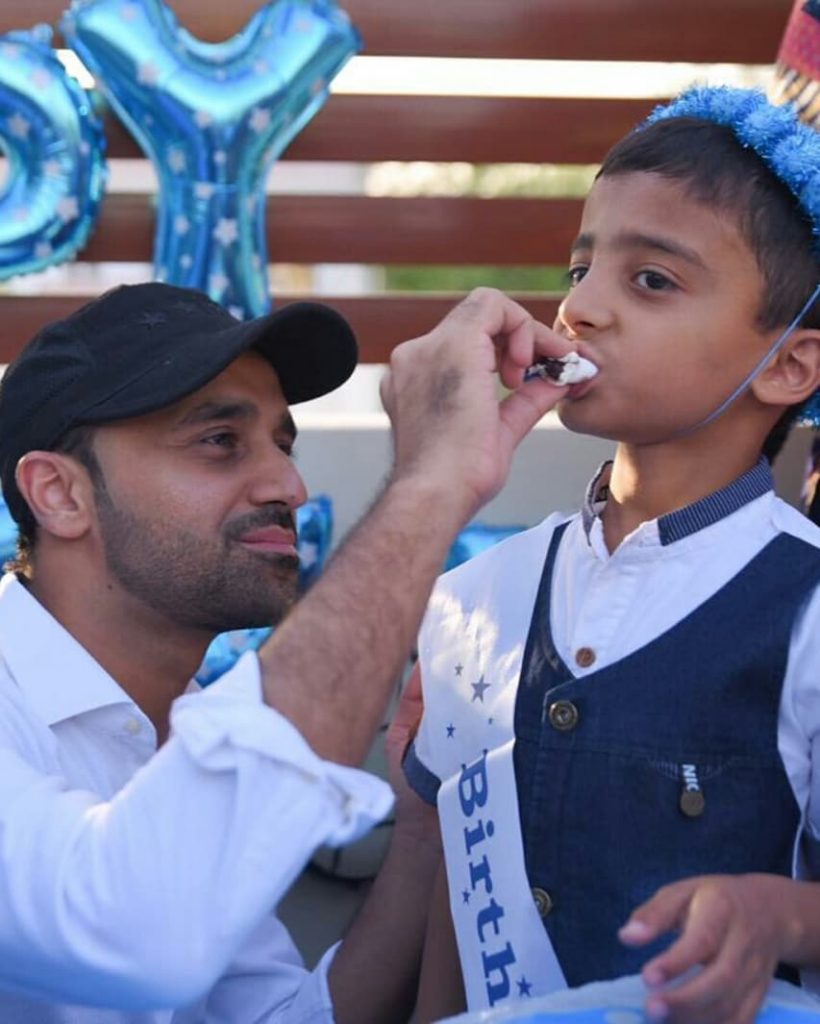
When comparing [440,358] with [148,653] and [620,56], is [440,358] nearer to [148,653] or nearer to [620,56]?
[148,653]

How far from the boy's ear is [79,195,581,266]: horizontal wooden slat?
7.07ft

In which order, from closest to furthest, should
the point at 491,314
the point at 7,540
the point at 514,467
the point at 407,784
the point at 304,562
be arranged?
the point at 491,314
the point at 407,784
the point at 7,540
the point at 304,562
the point at 514,467

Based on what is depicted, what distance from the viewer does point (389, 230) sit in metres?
3.89

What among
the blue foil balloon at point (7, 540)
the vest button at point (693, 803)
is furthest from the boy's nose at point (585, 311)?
the blue foil balloon at point (7, 540)

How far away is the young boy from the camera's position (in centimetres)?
166

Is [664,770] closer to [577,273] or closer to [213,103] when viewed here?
[577,273]

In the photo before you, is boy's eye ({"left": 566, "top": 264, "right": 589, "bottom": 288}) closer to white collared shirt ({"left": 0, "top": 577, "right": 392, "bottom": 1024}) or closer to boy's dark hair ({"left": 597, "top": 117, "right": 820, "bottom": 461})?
boy's dark hair ({"left": 597, "top": 117, "right": 820, "bottom": 461})

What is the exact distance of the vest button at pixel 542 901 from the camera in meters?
1.73

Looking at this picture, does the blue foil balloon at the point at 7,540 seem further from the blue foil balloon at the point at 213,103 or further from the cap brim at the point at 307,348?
the cap brim at the point at 307,348

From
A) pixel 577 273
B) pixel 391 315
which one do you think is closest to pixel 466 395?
pixel 577 273

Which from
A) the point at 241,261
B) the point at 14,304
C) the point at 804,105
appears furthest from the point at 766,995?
the point at 14,304

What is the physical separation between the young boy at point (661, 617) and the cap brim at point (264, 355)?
0.46 m

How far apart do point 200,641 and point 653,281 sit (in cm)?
81

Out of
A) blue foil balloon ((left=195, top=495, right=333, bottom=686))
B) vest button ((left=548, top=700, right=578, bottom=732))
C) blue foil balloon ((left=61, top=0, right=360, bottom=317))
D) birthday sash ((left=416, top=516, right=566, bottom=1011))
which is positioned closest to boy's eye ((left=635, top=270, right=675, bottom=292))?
birthday sash ((left=416, top=516, right=566, bottom=1011))
